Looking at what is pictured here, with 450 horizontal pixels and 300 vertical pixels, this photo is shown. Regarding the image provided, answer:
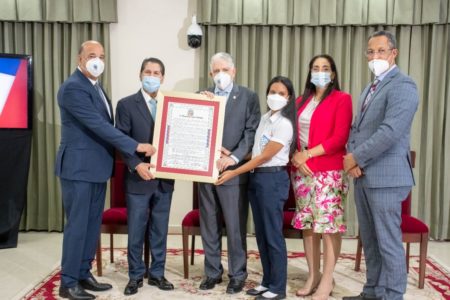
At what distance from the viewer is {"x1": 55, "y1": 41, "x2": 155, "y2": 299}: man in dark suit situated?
9.30ft

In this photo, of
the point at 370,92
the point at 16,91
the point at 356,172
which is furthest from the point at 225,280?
the point at 16,91

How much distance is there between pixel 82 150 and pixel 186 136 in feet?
2.08

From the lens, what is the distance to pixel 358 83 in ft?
14.8

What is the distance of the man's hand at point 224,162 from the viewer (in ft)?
9.39

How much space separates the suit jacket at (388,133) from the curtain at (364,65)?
1.94m

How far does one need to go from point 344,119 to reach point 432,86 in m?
2.16

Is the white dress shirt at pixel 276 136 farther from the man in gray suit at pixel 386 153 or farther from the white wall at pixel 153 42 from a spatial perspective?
the white wall at pixel 153 42

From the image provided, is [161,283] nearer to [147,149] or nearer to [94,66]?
[147,149]

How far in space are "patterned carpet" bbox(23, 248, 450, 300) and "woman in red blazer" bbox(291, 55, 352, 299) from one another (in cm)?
46

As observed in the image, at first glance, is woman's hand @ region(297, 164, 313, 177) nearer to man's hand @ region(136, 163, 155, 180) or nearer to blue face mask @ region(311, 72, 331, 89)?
blue face mask @ region(311, 72, 331, 89)

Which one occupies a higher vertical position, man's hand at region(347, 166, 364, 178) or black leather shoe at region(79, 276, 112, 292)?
man's hand at region(347, 166, 364, 178)

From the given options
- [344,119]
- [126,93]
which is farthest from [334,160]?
[126,93]

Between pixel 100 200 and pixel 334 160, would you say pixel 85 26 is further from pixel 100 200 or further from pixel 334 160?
pixel 334 160

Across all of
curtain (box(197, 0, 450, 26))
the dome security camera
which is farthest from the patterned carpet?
curtain (box(197, 0, 450, 26))
